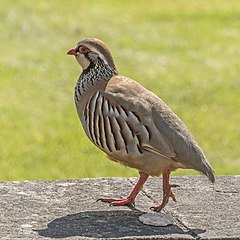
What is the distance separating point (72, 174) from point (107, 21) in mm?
8788

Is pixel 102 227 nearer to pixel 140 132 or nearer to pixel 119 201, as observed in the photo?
pixel 119 201

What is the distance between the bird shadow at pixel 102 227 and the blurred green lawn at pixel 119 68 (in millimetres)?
3767

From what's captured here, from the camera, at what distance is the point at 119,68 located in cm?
1428

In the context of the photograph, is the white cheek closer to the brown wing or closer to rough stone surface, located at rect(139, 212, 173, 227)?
the brown wing

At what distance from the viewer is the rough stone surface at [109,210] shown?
5.20 meters

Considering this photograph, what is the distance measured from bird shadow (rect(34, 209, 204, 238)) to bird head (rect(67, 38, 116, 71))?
0.81 metres

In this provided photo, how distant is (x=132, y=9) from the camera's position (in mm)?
19109

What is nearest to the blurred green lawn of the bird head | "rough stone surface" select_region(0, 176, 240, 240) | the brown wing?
"rough stone surface" select_region(0, 176, 240, 240)

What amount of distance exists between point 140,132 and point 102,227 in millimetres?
516

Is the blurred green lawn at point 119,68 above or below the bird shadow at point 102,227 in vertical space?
above

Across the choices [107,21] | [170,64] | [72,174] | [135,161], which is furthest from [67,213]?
[107,21]

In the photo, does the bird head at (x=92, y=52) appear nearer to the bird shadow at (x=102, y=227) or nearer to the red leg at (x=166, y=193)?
the red leg at (x=166, y=193)

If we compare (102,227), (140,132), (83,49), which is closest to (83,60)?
(83,49)

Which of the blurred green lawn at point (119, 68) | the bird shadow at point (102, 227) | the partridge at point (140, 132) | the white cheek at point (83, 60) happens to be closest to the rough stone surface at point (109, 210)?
the bird shadow at point (102, 227)
